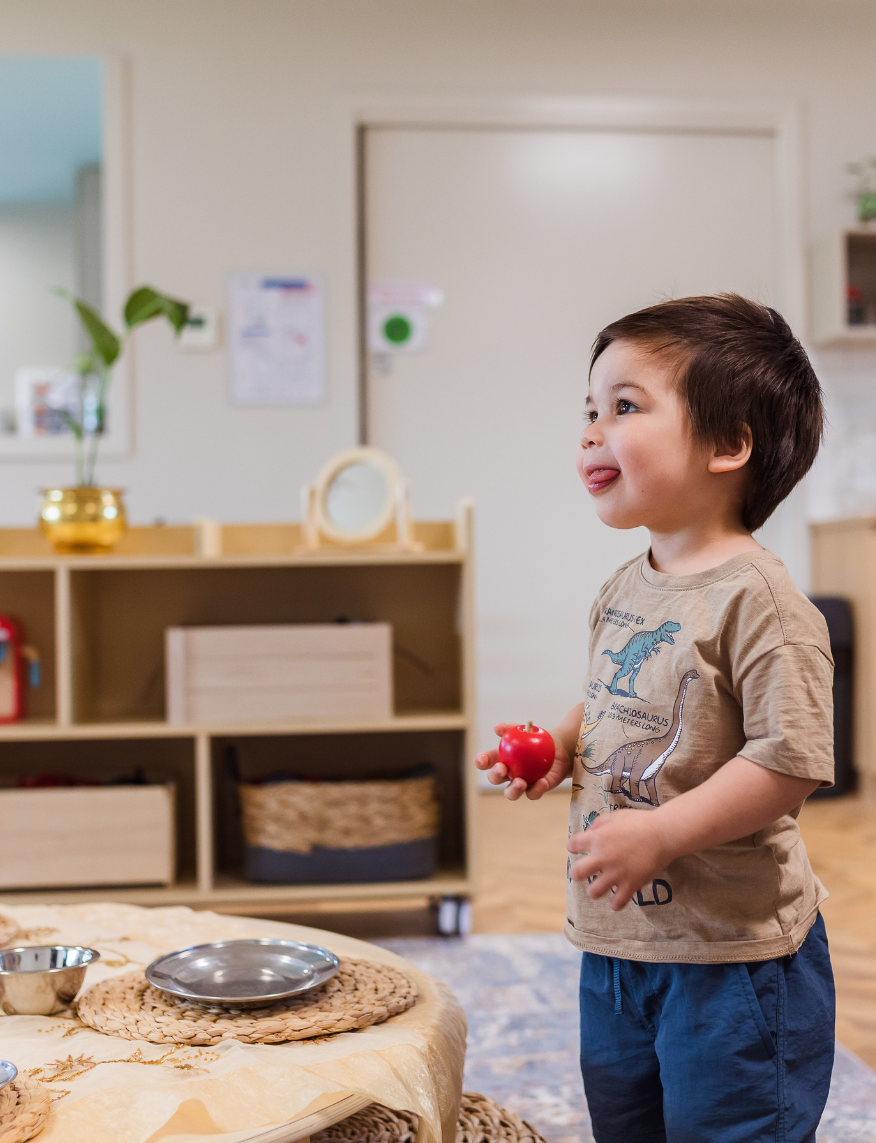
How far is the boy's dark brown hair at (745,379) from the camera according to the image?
746 millimetres

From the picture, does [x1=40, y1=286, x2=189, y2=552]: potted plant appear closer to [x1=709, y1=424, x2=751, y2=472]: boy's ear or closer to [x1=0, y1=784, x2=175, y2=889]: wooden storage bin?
[x1=0, y1=784, x2=175, y2=889]: wooden storage bin

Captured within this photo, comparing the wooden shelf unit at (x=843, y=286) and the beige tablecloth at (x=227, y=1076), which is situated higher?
the wooden shelf unit at (x=843, y=286)

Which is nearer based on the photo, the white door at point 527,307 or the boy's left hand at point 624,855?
the boy's left hand at point 624,855

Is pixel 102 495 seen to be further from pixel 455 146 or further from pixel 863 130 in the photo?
pixel 863 130

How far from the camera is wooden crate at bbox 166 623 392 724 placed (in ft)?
6.37

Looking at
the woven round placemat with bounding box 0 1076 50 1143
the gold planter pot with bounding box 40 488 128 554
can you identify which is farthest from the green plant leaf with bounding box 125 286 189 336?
the woven round placemat with bounding box 0 1076 50 1143

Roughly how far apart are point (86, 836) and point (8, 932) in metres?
0.99

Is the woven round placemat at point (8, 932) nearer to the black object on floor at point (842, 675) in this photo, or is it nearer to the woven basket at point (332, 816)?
the woven basket at point (332, 816)

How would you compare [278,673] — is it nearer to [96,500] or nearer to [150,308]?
[96,500]

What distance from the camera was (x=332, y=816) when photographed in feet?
6.28

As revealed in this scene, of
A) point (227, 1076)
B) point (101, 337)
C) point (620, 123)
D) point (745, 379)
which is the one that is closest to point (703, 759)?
point (745, 379)

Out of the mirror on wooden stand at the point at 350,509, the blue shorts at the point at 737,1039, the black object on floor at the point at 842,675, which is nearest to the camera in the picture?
the blue shorts at the point at 737,1039

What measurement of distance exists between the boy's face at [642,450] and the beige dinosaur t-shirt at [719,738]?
0.06 meters

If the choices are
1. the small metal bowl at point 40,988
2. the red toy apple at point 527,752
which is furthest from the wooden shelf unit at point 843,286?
the small metal bowl at point 40,988
